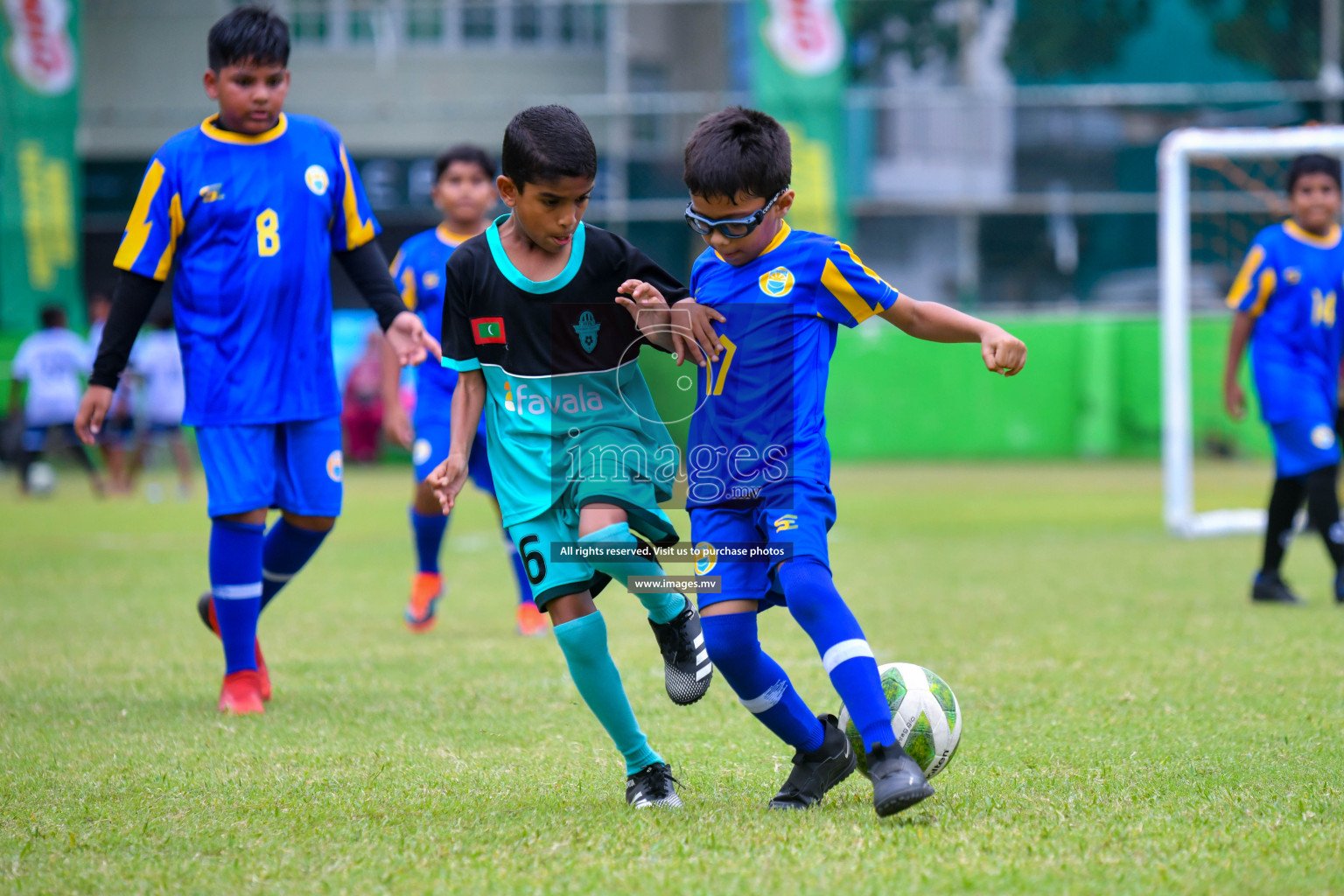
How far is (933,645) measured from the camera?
6027mm

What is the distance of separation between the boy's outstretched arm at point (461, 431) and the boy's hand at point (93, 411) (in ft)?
5.65

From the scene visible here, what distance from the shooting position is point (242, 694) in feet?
16.0

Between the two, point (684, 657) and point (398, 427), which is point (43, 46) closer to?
point (398, 427)

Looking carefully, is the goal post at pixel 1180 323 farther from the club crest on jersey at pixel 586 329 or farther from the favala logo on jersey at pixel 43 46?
the favala logo on jersey at pixel 43 46

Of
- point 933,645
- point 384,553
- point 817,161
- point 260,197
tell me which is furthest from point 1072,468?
point 260,197

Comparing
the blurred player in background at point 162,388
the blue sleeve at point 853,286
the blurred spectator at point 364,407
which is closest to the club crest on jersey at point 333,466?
the blue sleeve at point 853,286

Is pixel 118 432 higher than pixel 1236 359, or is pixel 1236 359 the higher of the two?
pixel 1236 359

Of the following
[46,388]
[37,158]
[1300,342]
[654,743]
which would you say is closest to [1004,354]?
[654,743]

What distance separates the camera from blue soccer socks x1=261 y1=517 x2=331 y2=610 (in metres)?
5.23

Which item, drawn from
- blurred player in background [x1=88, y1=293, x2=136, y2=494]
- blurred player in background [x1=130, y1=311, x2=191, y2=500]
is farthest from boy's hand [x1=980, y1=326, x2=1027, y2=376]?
blurred player in background [x1=130, y1=311, x2=191, y2=500]

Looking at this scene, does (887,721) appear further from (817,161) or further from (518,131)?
(817,161)

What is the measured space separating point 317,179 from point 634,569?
7.41 feet

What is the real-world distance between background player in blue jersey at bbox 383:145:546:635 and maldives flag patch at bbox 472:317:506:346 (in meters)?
3.04

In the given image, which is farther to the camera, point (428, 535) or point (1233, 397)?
point (1233, 397)
